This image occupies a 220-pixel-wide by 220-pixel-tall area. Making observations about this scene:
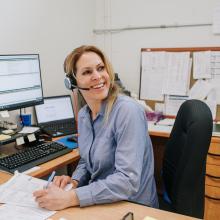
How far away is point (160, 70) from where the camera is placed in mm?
2691

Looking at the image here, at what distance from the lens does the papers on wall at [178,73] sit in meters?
2.57

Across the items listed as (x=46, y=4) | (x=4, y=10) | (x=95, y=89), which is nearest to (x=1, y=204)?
(x=95, y=89)

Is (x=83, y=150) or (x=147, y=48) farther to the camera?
(x=147, y=48)

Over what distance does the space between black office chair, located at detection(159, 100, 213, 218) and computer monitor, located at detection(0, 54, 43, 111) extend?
1.10m

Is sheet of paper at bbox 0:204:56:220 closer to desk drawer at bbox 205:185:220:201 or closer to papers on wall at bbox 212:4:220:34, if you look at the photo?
desk drawer at bbox 205:185:220:201

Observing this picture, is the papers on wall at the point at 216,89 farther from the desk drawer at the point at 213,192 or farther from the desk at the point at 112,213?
the desk at the point at 112,213

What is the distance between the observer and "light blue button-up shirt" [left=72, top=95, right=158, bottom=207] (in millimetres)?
1103

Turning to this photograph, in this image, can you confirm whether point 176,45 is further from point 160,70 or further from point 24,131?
point 24,131

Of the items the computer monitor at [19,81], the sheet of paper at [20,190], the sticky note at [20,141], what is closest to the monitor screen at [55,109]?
the computer monitor at [19,81]

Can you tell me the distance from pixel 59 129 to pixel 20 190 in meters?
0.99

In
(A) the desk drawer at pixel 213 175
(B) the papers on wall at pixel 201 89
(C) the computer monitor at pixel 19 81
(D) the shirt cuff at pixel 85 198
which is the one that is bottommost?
(A) the desk drawer at pixel 213 175

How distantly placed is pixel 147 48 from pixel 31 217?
2.09 metres

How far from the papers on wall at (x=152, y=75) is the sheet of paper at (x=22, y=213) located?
1.90 meters

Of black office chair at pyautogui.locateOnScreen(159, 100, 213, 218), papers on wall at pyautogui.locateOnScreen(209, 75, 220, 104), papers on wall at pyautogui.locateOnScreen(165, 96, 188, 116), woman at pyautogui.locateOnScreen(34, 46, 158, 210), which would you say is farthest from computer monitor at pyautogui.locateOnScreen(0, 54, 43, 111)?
papers on wall at pyautogui.locateOnScreen(209, 75, 220, 104)
